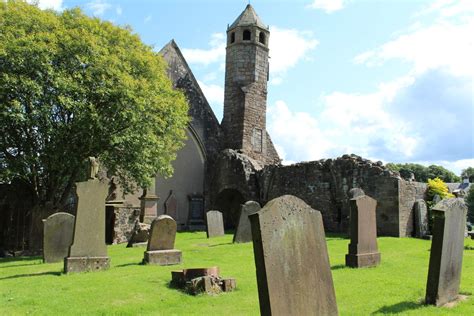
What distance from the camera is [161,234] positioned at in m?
10.6

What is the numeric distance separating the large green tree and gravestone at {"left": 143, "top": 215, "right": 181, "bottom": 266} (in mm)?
4204

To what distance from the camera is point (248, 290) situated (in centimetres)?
743

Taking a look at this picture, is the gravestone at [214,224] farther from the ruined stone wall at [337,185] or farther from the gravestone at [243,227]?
the ruined stone wall at [337,185]

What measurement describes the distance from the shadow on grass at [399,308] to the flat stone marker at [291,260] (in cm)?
187

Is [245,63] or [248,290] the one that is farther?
[245,63]

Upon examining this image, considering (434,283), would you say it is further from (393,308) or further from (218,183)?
(218,183)

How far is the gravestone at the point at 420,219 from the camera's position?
18469mm

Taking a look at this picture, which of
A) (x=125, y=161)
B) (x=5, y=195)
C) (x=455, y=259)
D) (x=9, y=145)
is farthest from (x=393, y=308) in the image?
(x=5, y=195)

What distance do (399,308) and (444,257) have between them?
100 cm

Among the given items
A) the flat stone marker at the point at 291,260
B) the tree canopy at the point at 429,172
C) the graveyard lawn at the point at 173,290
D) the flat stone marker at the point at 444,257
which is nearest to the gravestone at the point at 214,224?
the graveyard lawn at the point at 173,290

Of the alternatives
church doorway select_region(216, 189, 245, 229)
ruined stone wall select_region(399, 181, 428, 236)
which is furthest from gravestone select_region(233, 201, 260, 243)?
church doorway select_region(216, 189, 245, 229)

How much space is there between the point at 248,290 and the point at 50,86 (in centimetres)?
892

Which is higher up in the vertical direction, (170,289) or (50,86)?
(50,86)

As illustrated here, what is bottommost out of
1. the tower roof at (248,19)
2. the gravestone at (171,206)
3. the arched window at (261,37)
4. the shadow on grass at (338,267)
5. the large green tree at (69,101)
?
the shadow on grass at (338,267)
